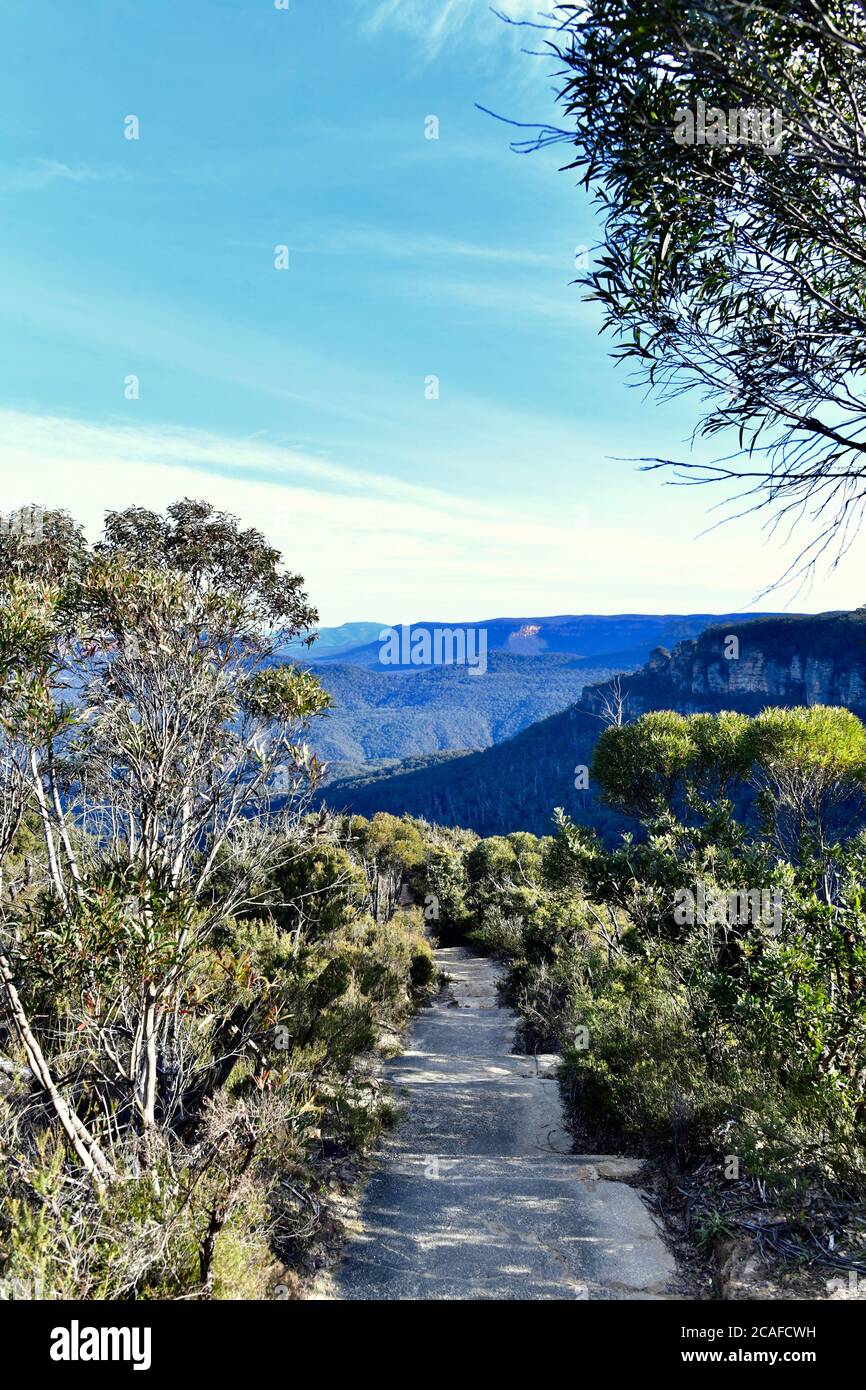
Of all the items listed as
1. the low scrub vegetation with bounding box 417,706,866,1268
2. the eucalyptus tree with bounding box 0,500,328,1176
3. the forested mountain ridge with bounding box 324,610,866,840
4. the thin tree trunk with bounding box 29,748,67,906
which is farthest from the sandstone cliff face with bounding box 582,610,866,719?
the thin tree trunk with bounding box 29,748,67,906

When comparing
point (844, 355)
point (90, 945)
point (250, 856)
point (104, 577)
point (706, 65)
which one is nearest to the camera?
point (706, 65)

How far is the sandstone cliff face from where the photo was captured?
78375 mm

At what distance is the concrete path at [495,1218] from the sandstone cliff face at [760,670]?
234 ft

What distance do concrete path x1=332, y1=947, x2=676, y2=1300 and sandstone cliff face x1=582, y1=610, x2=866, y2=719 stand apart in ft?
234

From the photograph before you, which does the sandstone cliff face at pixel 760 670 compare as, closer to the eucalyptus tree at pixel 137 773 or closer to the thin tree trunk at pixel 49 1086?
the eucalyptus tree at pixel 137 773

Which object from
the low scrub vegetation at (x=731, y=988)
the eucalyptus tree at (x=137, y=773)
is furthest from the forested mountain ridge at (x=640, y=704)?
the eucalyptus tree at (x=137, y=773)

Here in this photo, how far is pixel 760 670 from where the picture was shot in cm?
8825

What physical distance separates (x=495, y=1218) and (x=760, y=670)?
92096 mm

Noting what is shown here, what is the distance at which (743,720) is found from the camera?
627 inches

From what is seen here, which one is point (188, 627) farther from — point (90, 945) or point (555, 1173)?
point (555, 1173)

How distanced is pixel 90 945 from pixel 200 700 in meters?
2.73

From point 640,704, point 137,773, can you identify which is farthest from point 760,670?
point 137,773

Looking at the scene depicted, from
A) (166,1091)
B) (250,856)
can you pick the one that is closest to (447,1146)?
(166,1091)

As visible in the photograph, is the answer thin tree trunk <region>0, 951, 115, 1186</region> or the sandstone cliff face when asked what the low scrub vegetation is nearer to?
thin tree trunk <region>0, 951, 115, 1186</region>
